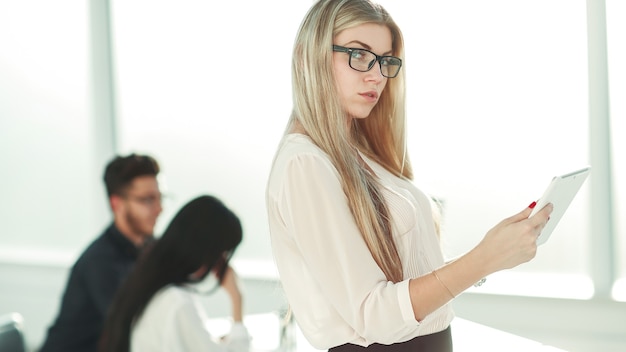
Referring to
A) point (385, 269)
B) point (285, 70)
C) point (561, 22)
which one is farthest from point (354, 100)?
point (285, 70)

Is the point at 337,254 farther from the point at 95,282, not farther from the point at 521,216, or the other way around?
the point at 95,282

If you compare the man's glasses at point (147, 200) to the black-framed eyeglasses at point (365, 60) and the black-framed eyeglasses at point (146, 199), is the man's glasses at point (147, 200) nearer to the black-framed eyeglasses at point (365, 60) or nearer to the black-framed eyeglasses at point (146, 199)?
the black-framed eyeglasses at point (146, 199)

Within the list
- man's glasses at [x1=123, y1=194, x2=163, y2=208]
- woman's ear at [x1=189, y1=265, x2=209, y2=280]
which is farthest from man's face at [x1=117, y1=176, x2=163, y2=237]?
woman's ear at [x1=189, y1=265, x2=209, y2=280]

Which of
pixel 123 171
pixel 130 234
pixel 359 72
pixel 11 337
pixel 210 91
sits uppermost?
pixel 359 72

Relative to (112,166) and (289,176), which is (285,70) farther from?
(289,176)

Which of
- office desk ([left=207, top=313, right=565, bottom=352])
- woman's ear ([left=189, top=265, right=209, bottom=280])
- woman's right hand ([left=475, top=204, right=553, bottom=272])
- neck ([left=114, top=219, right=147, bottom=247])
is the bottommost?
office desk ([left=207, top=313, right=565, bottom=352])

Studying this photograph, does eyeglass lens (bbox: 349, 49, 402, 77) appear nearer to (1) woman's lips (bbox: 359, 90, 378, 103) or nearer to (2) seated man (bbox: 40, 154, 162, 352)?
(1) woman's lips (bbox: 359, 90, 378, 103)

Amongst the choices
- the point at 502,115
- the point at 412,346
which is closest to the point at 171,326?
the point at 412,346

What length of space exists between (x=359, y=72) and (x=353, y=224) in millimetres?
286

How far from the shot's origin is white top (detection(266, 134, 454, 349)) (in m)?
1.45

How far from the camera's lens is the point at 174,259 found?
7.62 feet

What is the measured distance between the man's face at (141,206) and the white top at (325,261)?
168cm

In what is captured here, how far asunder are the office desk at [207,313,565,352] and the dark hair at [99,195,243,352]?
379 millimetres

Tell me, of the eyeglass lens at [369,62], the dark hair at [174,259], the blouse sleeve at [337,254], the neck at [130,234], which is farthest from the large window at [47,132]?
the blouse sleeve at [337,254]
